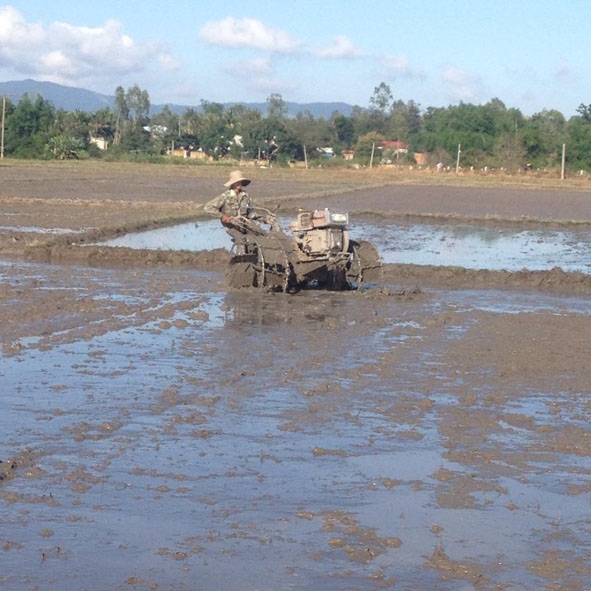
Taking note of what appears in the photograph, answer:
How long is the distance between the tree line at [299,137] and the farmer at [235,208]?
53470 mm

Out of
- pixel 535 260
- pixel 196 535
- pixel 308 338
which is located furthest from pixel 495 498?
pixel 535 260

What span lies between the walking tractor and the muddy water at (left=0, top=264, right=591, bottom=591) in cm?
191

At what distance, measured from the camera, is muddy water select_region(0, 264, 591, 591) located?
484 cm

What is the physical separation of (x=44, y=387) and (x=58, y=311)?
330 centimetres

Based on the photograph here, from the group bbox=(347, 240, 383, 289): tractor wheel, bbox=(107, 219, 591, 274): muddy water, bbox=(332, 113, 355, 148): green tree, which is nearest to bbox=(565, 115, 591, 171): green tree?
bbox=(107, 219, 591, 274): muddy water

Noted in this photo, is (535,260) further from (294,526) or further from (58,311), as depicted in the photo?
(294,526)

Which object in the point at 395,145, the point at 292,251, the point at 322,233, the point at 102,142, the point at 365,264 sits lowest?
the point at 365,264

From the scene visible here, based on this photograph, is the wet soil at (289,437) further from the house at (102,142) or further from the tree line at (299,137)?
the house at (102,142)

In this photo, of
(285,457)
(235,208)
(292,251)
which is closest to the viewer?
(285,457)

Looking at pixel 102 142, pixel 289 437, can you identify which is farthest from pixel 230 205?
pixel 102 142

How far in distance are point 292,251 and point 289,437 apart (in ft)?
21.1

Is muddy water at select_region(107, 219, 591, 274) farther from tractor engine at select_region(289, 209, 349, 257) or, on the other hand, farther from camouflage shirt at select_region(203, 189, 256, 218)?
camouflage shirt at select_region(203, 189, 256, 218)

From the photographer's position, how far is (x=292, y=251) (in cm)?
1307

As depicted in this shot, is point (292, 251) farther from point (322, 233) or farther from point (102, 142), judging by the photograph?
point (102, 142)
